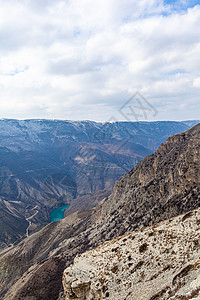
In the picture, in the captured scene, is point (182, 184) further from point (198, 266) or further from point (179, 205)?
point (198, 266)

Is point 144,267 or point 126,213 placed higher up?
point 144,267

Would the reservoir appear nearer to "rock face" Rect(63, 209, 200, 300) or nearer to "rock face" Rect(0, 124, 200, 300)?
"rock face" Rect(0, 124, 200, 300)

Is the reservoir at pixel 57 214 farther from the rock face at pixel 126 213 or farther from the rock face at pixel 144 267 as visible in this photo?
the rock face at pixel 144 267

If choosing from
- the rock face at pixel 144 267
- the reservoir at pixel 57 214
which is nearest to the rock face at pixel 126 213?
the rock face at pixel 144 267

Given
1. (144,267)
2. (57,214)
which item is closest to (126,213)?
(144,267)

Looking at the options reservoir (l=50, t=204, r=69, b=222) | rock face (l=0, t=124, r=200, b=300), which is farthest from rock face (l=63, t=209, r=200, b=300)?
reservoir (l=50, t=204, r=69, b=222)

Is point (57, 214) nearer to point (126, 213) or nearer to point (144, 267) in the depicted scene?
point (126, 213)
